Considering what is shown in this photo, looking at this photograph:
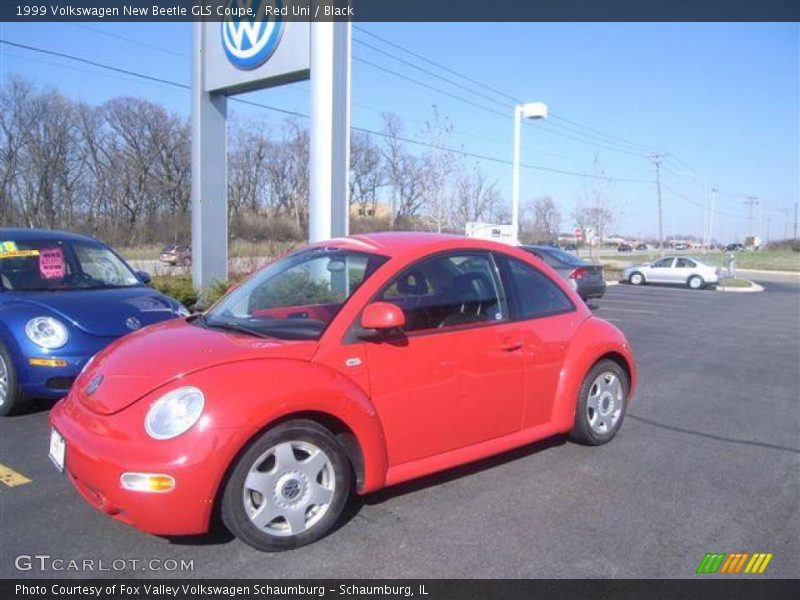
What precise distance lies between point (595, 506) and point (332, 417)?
1.72 meters

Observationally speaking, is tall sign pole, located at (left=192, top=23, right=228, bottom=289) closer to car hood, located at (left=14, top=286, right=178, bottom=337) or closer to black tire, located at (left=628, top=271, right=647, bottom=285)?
car hood, located at (left=14, top=286, right=178, bottom=337)

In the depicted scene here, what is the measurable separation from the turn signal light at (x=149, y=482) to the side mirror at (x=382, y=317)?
122cm

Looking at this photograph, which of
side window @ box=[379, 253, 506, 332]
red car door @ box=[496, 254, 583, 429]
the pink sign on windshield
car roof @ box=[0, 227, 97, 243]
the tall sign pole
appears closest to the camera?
side window @ box=[379, 253, 506, 332]

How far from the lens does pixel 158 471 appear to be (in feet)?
9.24

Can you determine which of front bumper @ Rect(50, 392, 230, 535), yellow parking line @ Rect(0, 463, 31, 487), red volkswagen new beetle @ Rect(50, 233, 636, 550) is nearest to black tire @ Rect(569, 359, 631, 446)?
red volkswagen new beetle @ Rect(50, 233, 636, 550)

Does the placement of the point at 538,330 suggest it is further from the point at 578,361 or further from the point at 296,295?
the point at 296,295

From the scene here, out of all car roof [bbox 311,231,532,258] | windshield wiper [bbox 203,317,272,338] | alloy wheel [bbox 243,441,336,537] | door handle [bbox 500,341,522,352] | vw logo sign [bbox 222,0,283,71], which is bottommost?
alloy wheel [bbox 243,441,336,537]

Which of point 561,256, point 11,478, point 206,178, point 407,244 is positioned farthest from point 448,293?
point 561,256

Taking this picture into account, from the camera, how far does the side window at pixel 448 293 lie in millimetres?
3719

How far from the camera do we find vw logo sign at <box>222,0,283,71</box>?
→ 976cm

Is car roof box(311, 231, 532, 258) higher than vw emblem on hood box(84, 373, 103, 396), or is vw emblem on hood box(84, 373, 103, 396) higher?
car roof box(311, 231, 532, 258)

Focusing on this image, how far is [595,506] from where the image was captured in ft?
12.4

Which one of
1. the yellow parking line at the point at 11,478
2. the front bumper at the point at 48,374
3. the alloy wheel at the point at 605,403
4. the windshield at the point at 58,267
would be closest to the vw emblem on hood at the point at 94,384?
the yellow parking line at the point at 11,478

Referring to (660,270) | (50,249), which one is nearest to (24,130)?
(660,270)
